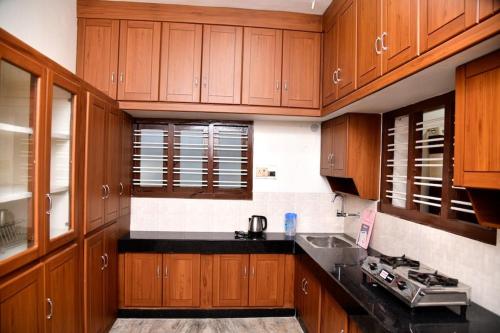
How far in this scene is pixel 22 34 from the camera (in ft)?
7.01

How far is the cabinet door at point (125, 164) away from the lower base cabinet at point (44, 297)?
1049 millimetres

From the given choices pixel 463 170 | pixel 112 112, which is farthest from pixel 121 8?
pixel 463 170

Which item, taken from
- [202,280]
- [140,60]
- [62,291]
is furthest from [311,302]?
[140,60]

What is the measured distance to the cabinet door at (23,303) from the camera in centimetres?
142

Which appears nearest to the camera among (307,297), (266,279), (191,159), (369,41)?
(369,41)

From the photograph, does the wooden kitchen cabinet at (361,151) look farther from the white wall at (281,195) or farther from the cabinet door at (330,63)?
the white wall at (281,195)

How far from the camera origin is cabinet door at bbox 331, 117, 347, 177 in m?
2.86

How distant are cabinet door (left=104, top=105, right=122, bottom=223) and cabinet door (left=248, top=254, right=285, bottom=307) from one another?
4.49 feet

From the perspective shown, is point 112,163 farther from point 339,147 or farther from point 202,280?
point 339,147

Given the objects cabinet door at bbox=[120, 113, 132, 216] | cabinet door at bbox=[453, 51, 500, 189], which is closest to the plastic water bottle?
cabinet door at bbox=[120, 113, 132, 216]

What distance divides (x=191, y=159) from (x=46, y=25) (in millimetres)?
1688

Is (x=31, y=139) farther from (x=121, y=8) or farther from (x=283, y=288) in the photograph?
(x=283, y=288)

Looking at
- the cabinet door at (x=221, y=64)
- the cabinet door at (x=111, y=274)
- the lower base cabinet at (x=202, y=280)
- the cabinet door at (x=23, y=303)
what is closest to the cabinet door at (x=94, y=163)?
the cabinet door at (x=111, y=274)

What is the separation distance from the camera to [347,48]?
2.42 meters
